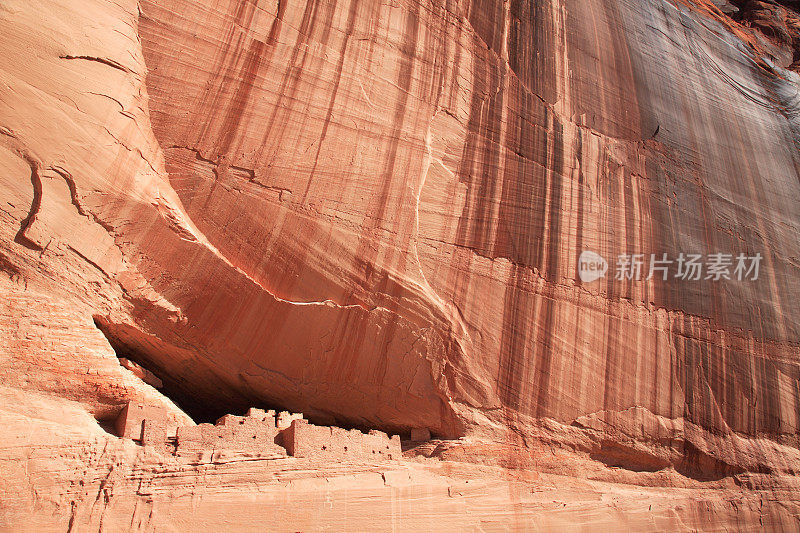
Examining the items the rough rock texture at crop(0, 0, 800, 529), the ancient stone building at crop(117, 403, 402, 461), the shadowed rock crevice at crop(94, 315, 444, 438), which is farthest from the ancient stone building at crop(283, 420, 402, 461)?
the shadowed rock crevice at crop(94, 315, 444, 438)

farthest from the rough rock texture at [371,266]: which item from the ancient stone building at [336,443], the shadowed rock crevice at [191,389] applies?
the ancient stone building at [336,443]

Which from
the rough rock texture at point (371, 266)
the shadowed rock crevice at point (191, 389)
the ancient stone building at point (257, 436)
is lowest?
the shadowed rock crevice at point (191, 389)

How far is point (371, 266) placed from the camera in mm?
7770

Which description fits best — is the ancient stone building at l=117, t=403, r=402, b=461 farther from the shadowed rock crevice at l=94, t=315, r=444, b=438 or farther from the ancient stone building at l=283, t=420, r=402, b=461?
the shadowed rock crevice at l=94, t=315, r=444, b=438

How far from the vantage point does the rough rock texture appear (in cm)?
619

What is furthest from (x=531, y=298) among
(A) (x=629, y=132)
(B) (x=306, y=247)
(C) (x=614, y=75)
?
(C) (x=614, y=75)

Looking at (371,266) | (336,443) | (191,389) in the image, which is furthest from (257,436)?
(371,266)

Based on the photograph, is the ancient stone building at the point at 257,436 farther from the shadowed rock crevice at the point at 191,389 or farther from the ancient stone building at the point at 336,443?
the shadowed rock crevice at the point at 191,389

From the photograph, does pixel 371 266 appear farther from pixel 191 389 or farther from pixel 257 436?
pixel 191 389

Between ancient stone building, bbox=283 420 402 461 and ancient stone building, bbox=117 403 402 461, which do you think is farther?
ancient stone building, bbox=283 420 402 461

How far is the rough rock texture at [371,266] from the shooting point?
244 inches

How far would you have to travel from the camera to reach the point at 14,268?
598 cm

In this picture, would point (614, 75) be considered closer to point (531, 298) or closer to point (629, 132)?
point (629, 132)

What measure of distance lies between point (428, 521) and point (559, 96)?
657 cm
